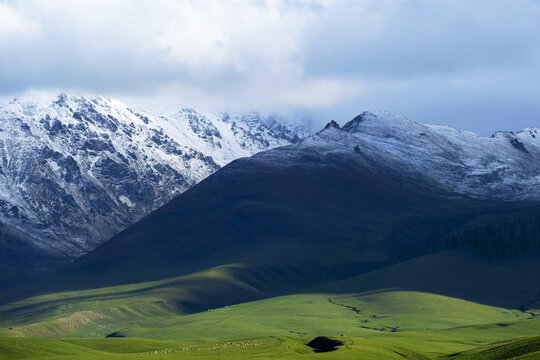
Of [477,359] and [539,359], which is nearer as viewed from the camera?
[539,359]

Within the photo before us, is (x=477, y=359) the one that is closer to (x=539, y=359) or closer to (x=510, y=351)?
(x=510, y=351)

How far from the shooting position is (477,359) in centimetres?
19925

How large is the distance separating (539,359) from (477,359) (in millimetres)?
43932

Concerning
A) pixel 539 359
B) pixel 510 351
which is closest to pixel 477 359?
pixel 510 351

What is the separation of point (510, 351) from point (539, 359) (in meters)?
41.9

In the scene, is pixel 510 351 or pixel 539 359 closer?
pixel 539 359

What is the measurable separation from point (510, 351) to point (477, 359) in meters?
6.65

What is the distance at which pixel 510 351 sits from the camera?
19712 centimetres
